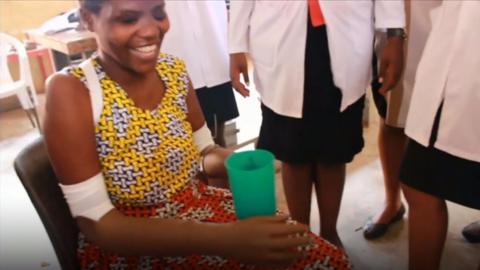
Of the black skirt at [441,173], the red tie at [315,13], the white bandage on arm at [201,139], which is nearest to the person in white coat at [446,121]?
the black skirt at [441,173]

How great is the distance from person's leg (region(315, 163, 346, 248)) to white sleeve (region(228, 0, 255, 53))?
528 mm

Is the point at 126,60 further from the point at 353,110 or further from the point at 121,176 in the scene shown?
the point at 353,110

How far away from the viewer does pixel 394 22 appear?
1351mm

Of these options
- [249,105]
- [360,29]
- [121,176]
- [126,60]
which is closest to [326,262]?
[121,176]

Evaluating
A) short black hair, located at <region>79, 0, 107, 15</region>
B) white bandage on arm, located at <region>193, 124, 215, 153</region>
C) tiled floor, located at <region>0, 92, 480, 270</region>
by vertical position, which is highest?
short black hair, located at <region>79, 0, 107, 15</region>

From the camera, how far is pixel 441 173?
1.18 m

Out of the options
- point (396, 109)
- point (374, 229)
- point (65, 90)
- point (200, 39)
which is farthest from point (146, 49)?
point (374, 229)

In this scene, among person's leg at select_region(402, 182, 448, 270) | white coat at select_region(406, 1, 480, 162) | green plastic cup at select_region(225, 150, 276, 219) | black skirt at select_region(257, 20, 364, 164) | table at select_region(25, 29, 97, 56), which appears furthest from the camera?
table at select_region(25, 29, 97, 56)

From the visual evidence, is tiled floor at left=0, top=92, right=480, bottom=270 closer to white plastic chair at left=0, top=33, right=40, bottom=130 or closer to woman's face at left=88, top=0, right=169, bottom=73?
white plastic chair at left=0, top=33, right=40, bottom=130

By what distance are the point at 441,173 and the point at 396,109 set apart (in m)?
0.53

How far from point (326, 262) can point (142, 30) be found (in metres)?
0.63

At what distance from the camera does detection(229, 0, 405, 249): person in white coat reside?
135cm

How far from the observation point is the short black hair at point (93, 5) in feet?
2.89

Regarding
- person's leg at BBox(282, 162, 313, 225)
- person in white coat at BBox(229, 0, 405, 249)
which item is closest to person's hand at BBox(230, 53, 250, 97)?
person in white coat at BBox(229, 0, 405, 249)
